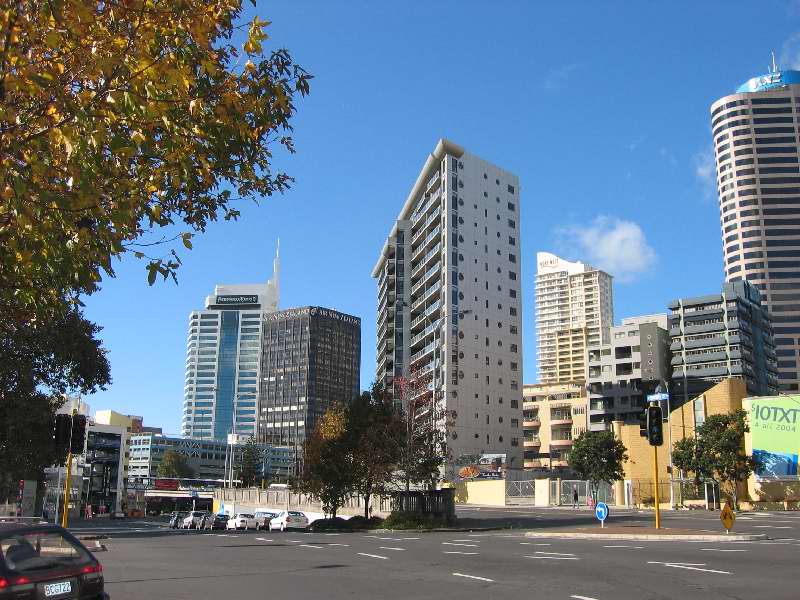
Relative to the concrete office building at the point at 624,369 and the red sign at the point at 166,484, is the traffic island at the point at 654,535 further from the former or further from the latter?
the red sign at the point at 166,484

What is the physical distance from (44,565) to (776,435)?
216ft

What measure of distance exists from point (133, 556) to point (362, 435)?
21.0 m

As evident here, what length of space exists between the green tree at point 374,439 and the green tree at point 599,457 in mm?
33370

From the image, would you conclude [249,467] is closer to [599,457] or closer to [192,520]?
[599,457]

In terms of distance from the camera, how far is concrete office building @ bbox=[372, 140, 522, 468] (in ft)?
342

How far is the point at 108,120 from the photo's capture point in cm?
767

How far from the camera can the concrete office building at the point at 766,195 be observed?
17275 centimetres

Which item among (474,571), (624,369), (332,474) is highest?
(624,369)

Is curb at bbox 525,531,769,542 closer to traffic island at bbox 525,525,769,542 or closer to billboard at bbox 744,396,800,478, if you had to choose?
traffic island at bbox 525,525,769,542

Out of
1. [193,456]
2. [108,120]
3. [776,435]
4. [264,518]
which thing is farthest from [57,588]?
[193,456]

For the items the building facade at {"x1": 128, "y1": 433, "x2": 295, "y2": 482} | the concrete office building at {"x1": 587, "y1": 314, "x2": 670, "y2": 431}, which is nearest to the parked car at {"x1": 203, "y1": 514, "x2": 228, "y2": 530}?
the concrete office building at {"x1": 587, "y1": 314, "x2": 670, "y2": 431}

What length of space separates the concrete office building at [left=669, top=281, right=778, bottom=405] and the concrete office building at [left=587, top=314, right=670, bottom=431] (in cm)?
303

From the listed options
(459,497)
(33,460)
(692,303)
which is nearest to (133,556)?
(33,460)

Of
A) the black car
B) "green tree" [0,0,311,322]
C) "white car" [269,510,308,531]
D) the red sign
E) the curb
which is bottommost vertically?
the red sign
